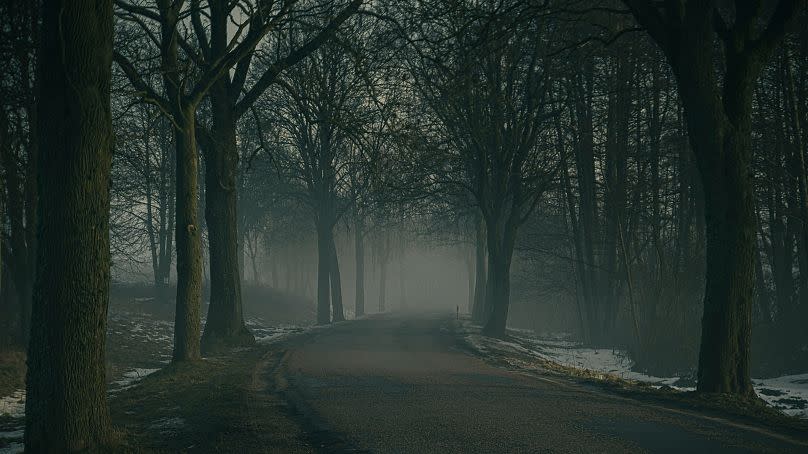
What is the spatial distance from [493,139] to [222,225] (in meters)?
11.5

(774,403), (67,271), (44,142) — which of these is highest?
(44,142)

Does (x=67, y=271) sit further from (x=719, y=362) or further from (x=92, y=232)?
(x=719, y=362)

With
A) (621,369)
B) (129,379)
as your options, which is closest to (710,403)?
(621,369)

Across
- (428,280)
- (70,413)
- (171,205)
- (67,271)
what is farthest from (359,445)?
(428,280)

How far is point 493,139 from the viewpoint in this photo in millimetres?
24922

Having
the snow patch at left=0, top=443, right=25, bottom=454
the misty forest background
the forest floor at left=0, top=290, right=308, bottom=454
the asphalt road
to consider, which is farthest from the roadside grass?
the snow patch at left=0, top=443, right=25, bottom=454

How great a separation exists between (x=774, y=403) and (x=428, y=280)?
9431cm

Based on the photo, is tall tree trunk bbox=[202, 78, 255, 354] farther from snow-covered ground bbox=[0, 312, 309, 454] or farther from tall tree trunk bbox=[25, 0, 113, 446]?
tall tree trunk bbox=[25, 0, 113, 446]

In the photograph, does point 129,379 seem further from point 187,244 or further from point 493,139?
point 493,139

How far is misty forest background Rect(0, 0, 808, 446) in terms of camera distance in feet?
37.4

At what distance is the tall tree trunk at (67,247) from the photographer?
6.58 meters

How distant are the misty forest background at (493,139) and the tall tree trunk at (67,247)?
18 cm

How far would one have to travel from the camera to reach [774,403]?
40.6ft

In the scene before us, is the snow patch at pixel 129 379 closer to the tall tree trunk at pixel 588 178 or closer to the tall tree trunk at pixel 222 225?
the tall tree trunk at pixel 222 225
